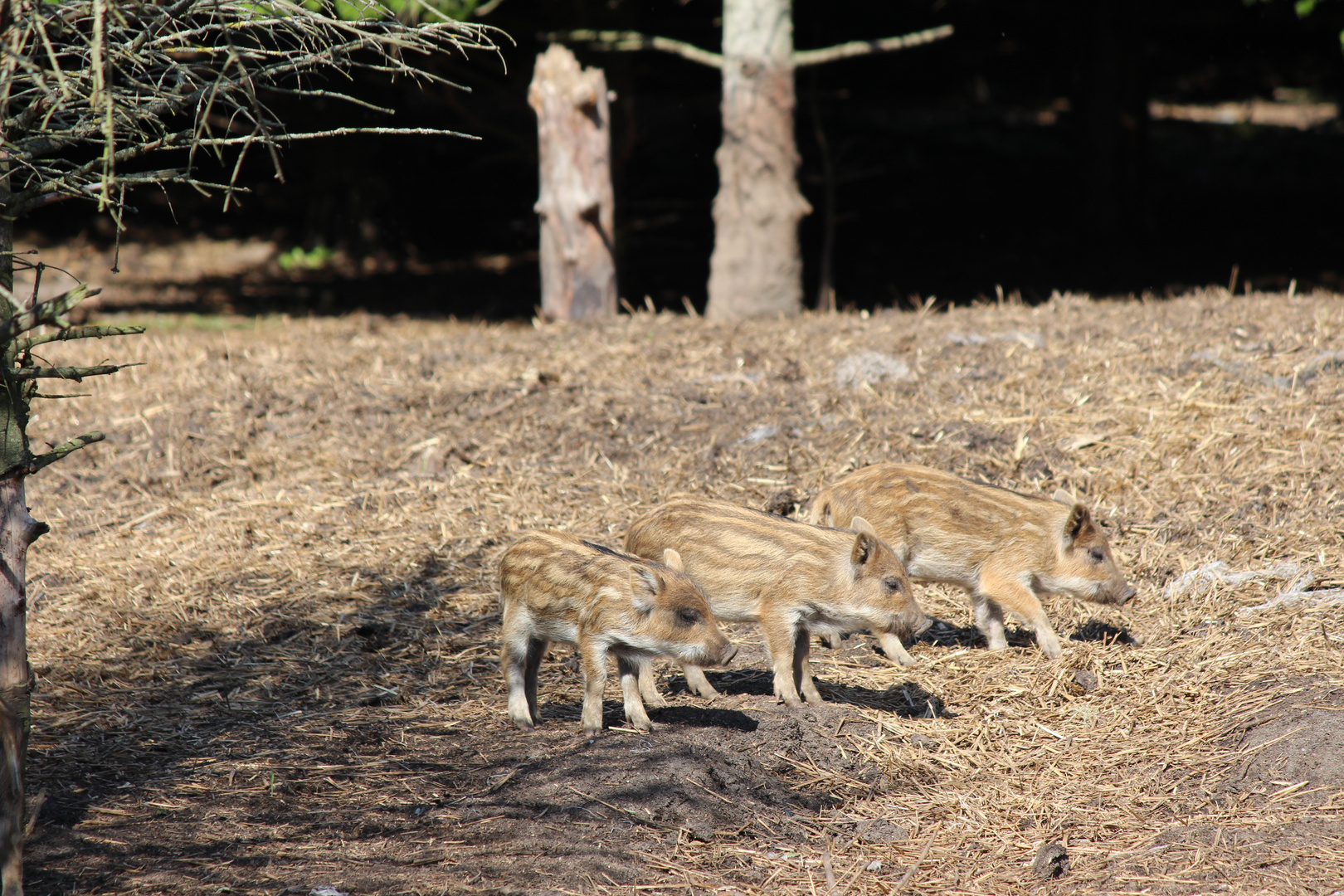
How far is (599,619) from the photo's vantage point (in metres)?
4.45

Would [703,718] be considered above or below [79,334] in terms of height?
below

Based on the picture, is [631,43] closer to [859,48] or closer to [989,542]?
[859,48]

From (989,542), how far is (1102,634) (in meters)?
0.66

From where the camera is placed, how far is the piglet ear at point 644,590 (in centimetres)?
445

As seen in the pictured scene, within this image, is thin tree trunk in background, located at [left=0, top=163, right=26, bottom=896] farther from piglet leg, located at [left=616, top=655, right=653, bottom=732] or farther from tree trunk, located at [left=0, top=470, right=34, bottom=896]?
piglet leg, located at [left=616, top=655, right=653, bottom=732]

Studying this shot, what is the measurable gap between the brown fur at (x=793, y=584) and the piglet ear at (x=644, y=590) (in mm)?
496

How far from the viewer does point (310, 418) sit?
7.68 metres

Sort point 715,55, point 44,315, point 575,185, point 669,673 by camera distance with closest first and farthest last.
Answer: point 44,315 < point 669,673 < point 575,185 < point 715,55

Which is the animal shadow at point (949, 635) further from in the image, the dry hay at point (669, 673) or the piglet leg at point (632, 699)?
the piglet leg at point (632, 699)

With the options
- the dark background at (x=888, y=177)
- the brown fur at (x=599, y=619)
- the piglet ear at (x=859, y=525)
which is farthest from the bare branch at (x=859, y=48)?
the brown fur at (x=599, y=619)

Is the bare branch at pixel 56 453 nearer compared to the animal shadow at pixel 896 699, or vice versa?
the bare branch at pixel 56 453

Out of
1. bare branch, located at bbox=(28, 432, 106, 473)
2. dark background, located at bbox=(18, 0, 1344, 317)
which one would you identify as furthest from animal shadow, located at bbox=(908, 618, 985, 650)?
dark background, located at bbox=(18, 0, 1344, 317)

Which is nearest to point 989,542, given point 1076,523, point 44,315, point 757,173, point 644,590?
point 1076,523

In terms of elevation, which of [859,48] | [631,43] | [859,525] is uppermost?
[631,43]
